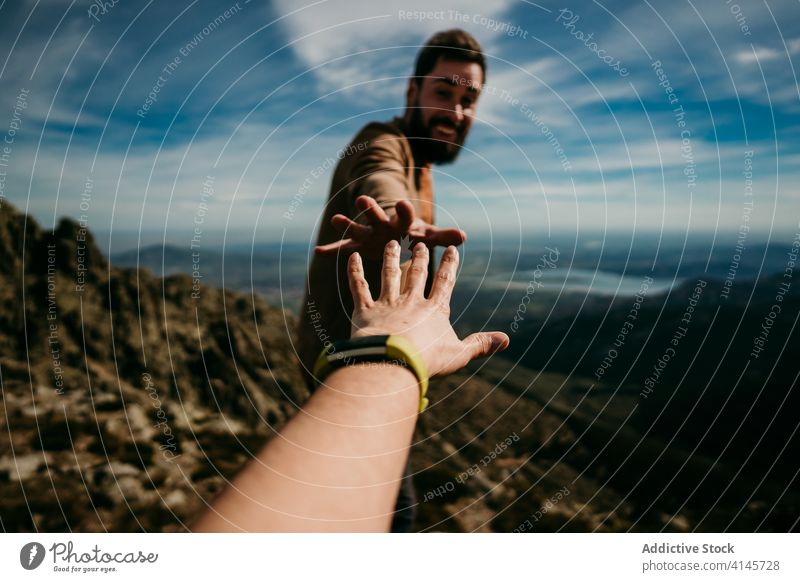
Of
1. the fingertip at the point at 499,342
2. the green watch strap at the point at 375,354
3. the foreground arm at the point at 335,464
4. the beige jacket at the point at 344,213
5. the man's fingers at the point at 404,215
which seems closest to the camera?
the foreground arm at the point at 335,464

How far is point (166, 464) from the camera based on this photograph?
9.81 feet

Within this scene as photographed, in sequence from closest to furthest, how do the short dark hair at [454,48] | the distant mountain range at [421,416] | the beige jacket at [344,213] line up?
the beige jacket at [344,213]
the short dark hair at [454,48]
the distant mountain range at [421,416]

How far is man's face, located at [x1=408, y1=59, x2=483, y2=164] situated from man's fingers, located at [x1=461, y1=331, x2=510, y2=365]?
4.31 ft

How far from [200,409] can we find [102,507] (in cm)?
102

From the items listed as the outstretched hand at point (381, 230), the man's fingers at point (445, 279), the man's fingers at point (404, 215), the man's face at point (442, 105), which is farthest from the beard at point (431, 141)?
the man's fingers at point (445, 279)

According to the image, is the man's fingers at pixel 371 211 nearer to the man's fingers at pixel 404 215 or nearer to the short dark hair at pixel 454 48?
the man's fingers at pixel 404 215

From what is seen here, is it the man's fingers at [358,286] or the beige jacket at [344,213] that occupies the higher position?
the beige jacket at [344,213]

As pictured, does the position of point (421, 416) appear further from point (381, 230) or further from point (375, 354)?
point (375, 354)

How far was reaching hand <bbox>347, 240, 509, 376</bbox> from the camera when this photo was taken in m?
0.87

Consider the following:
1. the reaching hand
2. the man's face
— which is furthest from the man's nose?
the reaching hand

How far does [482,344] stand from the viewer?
1.08 m

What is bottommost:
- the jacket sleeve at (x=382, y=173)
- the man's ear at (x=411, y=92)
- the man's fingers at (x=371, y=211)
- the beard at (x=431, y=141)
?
the man's fingers at (x=371, y=211)

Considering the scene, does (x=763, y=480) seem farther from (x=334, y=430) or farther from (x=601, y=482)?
(x=334, y=430)

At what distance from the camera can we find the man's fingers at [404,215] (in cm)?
134
